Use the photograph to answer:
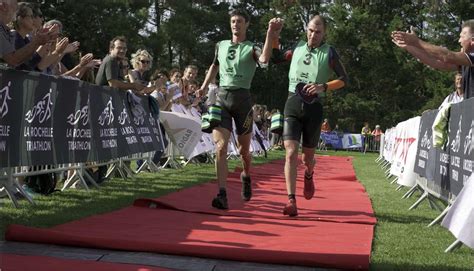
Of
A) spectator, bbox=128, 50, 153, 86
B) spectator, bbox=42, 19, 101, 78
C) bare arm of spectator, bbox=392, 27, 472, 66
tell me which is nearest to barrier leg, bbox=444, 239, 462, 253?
bare arm of spectator, bbox=392, 27, 472, 66

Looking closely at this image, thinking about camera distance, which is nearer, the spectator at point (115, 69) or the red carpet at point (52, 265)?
the red carpet at point (52, 265)

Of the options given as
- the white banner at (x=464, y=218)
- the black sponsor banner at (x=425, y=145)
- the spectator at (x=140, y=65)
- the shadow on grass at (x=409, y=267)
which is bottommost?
the shadow on grass at (x=409, y=267)

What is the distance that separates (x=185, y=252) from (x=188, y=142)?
8.45 metres

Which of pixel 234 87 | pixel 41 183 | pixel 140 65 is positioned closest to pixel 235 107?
pixel 234 87

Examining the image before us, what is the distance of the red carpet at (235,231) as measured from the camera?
4348 millimetres

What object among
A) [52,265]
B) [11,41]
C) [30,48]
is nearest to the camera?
[52,265]

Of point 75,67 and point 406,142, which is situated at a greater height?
point 75,67

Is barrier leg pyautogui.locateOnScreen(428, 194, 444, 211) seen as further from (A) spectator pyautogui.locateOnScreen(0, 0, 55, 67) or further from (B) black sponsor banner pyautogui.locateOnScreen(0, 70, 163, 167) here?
(A) spectator pyautogui.locateOnScreen(0, 0, 55, 67)

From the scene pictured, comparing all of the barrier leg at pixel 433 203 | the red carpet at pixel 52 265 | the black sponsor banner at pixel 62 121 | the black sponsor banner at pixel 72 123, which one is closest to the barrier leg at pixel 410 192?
the barrier leg at pixel 433 203

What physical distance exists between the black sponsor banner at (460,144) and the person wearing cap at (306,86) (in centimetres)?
121

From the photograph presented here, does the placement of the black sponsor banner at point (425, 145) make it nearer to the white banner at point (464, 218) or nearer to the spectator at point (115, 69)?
the white banner at point (464, 218)

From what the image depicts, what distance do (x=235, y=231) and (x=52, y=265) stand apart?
6.24 ft

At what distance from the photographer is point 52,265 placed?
12.7 feet

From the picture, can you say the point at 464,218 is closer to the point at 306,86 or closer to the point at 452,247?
the point at 452,247
